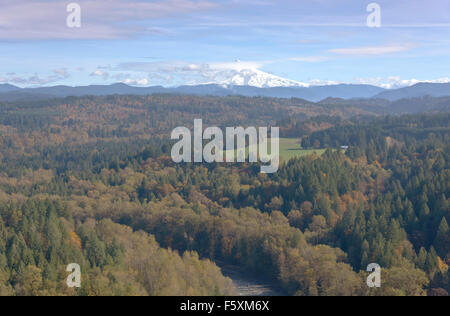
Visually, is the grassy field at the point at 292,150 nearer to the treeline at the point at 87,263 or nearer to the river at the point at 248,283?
the river at the point at 248,283

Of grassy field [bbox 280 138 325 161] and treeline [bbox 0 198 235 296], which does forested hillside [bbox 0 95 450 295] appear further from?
grassy field [bbox 280 138 325 161]

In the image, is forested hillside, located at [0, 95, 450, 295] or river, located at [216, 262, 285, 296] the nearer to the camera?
forested hillside, located at [0, 95, 450, 295]

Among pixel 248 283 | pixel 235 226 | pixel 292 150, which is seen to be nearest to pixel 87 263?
pixel 248 283

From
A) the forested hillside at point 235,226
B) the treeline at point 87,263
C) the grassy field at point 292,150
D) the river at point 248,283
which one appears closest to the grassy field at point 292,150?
the grassy field at point 292,150

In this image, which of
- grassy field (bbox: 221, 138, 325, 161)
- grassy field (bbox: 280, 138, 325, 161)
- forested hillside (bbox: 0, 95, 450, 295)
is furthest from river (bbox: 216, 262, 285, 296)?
grassy field (bbox: 280, 138, 325, 161)

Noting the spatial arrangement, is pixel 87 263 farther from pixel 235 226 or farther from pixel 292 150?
pixel 292 150

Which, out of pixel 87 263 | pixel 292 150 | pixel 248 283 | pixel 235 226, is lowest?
pixel 248 283
